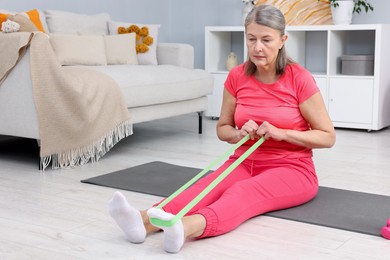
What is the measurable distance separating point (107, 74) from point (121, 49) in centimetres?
79

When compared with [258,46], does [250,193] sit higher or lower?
lower

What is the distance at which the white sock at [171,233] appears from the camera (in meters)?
1.66

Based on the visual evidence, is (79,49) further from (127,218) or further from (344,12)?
(127,218)

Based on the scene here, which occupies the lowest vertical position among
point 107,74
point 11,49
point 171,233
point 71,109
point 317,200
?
point 317,200

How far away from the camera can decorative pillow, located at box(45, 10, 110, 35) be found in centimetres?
400

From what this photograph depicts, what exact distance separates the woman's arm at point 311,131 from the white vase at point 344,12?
7.75 ft

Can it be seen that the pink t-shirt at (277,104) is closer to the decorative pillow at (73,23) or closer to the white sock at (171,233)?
the white sock at (171,233)

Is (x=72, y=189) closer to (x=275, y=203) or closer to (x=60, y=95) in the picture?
(x=60, y=95)

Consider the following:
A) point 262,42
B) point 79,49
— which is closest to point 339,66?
point 79,49

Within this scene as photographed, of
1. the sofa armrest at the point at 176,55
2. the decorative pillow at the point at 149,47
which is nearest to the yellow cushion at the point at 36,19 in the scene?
the decorative pillow at the point at 149,47

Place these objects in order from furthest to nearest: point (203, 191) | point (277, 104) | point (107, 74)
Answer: point (107, 74) → point (277, 104) → point (203, 191)

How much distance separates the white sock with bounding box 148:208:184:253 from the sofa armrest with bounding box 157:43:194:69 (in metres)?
2.58

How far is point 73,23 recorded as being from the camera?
13.4 feet

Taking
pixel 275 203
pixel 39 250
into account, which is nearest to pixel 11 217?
pixel 39 250
